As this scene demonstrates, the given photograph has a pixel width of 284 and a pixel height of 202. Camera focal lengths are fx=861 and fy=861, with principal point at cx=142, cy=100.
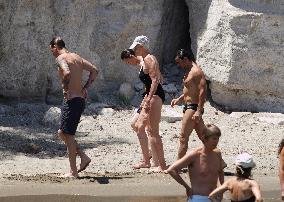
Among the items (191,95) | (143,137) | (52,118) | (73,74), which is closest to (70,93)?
(73,74)

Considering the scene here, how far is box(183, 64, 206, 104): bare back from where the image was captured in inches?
365

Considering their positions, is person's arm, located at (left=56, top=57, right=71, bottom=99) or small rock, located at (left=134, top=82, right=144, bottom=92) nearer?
person's arm, located at (left=56, top=57, right=71, bottom=99)

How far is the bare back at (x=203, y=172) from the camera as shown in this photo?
6969mm

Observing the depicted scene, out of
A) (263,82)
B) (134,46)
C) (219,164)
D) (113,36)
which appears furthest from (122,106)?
(219,164)

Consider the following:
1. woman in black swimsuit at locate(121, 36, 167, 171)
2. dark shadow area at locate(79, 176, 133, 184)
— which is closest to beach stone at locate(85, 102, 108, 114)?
woman in black swimsuit at locate(121, 36, 167, 171)

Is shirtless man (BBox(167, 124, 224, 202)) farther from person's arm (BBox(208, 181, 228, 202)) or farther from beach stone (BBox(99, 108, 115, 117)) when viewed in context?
beach stone (BBox(99, 108, 115, 117))

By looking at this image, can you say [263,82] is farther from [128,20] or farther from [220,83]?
[128,20]

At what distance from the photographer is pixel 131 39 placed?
14.5 m

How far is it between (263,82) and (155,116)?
14.3 ft

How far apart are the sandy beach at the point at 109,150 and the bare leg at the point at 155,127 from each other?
0.22m

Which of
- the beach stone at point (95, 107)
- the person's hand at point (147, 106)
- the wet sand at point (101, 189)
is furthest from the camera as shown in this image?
the beach stone at point (95, 107)

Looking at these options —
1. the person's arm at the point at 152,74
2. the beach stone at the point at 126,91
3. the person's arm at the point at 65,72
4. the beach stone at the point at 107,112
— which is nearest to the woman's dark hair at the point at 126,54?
the person's arm at the point at 152,74

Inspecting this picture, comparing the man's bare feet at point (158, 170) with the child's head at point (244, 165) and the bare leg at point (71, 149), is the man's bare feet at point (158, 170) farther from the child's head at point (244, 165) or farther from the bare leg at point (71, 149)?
the child's head at point (244, 165)

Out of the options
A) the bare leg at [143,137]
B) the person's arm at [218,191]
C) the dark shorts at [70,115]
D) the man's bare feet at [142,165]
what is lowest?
the man's bare feet at [142,165]
